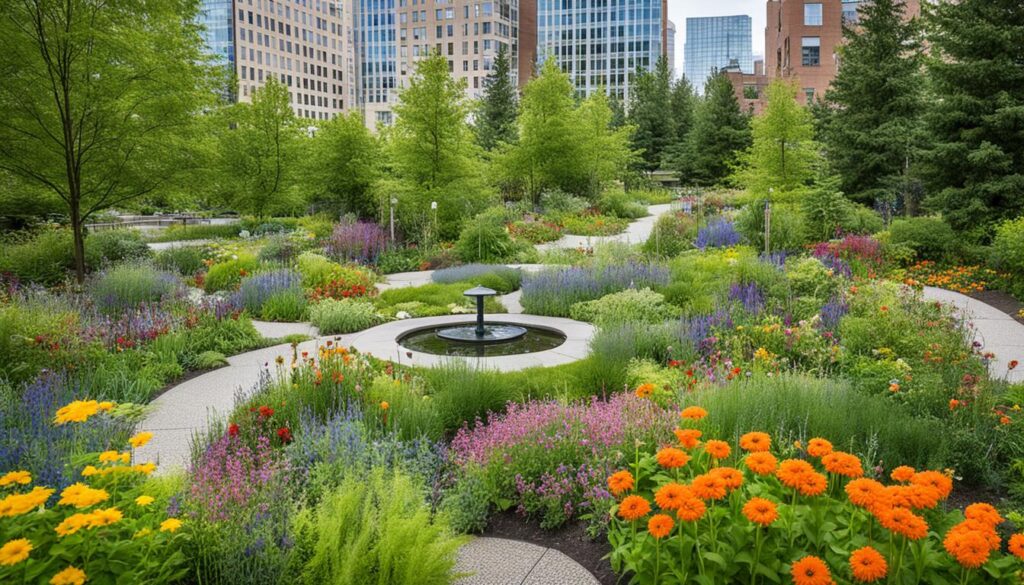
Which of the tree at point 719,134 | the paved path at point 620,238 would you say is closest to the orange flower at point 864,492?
the paved path at point 620,238

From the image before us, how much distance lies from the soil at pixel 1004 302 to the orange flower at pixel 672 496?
9.26m

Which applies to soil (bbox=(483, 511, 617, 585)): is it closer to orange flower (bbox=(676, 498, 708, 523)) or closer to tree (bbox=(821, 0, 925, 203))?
orange flower (bbox=(676, 498, 708, 523))

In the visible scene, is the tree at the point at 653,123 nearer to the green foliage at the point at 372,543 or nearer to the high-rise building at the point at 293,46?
the green foliage at the point at 372,543

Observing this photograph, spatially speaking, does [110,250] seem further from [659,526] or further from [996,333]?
[996,333]

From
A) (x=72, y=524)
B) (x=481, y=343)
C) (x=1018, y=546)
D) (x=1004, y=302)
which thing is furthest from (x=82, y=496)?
(x=1004, y=302)

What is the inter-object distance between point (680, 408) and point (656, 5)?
115868 mm

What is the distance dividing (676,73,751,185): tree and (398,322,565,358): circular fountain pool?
32453 mm

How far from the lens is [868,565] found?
233cm

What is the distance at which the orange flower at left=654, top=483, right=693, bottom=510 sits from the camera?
8.30 feet

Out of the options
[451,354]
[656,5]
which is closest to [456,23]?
[656,5]

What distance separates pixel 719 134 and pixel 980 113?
80.1 feet

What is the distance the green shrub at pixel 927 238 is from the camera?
1450 centimetres

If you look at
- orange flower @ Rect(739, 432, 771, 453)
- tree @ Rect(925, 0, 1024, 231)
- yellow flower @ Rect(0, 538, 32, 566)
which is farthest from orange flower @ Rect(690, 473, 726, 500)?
tree @ Rect(925, 0, 1024, 231)

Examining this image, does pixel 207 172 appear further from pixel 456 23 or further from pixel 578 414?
pixel 456 23
